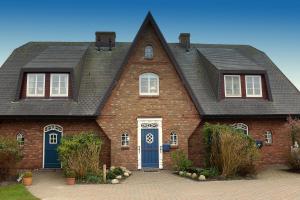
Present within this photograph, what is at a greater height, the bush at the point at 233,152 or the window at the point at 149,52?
the window at the point at 149,52

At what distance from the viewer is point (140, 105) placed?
20.1 meters

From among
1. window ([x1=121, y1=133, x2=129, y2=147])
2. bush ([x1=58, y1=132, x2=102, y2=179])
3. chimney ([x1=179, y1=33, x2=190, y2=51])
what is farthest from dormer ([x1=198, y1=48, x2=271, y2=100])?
bush ([x1=58, y1=132, x2=102, y2=179])

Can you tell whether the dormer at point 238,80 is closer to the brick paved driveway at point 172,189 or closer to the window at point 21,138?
the brick paved driveway at point 172,189

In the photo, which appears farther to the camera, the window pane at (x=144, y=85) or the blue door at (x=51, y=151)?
the window pane at (x=144, y=85)

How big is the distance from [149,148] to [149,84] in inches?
153

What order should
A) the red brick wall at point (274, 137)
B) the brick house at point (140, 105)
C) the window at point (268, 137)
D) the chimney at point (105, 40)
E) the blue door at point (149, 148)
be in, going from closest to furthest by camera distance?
1. the brick house at point (140, 105)
2. the blue door at point (149, 148)
3. the red brick wall at point (274, 137)
4. the window at point (268, 137)
5. the chimney at point (105, 40)

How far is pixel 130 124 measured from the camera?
1981 centimetres

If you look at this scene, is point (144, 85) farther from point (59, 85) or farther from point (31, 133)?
point (31, 133)

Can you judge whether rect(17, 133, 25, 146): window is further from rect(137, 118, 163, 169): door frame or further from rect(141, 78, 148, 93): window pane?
rect(141, 78, 148, 93): window pane

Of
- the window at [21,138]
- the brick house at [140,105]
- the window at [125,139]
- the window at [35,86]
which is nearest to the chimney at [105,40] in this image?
the brick house at [140,105]

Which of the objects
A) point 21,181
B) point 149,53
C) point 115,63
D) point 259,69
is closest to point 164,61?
point 149,53

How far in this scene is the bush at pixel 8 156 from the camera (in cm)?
1527

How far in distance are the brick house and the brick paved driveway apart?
318 centimetres

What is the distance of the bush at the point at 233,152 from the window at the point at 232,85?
5.20 meters
